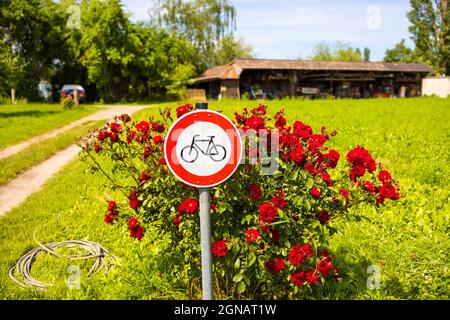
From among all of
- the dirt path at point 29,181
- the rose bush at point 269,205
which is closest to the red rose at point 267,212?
the rose bush at point 269,205

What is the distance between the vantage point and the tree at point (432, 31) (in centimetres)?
4941

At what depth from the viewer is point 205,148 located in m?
2.37

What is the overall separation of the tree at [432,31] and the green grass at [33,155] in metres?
49.7

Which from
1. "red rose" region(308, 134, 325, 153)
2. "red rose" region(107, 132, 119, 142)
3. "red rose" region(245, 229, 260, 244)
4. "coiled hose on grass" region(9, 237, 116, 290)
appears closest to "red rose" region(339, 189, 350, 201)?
"red rose" region(308, 134, 325, 153)

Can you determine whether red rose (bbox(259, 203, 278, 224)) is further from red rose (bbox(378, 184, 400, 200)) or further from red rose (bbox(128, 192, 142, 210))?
red rose (bbox(128, 192, 142, 210))

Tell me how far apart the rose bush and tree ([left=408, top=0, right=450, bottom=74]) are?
179 ft

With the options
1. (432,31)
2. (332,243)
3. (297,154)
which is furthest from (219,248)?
(432,31)

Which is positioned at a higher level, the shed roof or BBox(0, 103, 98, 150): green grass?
the shed roof

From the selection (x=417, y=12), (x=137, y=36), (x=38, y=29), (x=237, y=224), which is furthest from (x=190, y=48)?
(x=237, y=224)

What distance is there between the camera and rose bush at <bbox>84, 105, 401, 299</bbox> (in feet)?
9.07

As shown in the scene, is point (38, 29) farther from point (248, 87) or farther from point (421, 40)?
point (421, 40)

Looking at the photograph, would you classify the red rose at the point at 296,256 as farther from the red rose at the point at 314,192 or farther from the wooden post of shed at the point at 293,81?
the wooden post of shed at the point at 293,81

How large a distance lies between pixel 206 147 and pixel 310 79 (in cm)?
3688

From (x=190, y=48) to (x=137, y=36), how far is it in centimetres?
738
